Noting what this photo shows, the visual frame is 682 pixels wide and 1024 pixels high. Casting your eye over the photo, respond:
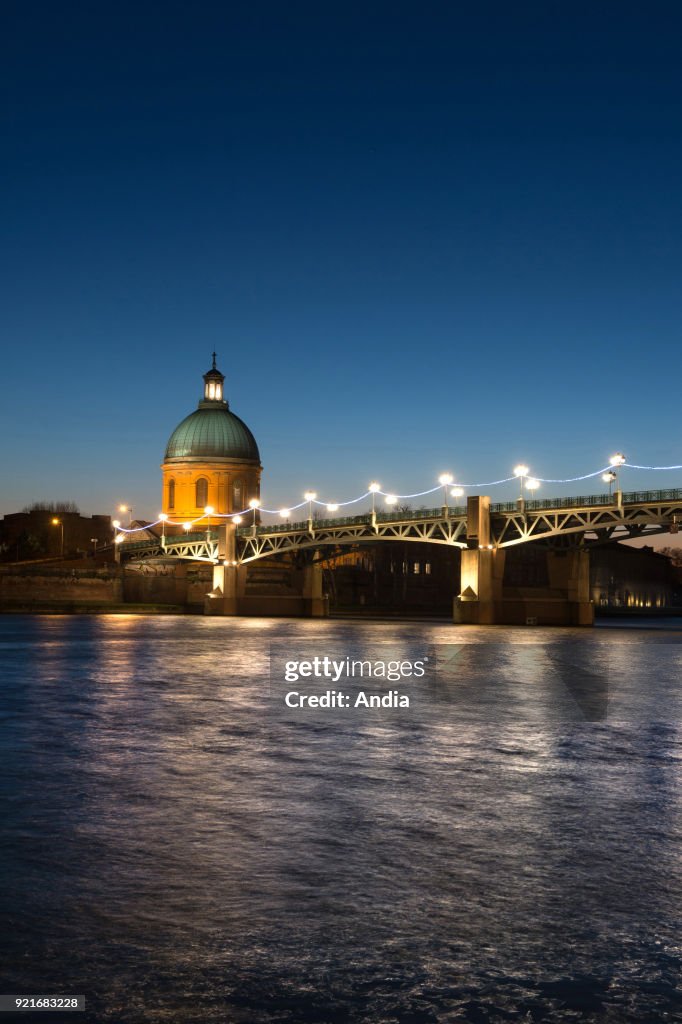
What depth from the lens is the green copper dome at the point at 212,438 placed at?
478 feet

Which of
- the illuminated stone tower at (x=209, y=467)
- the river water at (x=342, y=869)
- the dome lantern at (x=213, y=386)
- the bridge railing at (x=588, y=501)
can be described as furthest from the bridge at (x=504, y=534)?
the river water at (x=342, y=869)

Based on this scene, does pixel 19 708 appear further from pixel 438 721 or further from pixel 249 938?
pixel 249 938

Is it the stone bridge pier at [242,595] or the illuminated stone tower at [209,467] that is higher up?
the illuminated stone tower at [209,467]

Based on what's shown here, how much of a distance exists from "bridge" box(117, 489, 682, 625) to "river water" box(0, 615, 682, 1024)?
206 ft

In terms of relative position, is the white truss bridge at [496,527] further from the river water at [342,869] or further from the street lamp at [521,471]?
the river water at [342,869]

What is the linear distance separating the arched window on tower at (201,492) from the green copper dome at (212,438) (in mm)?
3101

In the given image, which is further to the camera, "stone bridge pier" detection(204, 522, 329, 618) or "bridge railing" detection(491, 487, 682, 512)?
"stone bridge pier" detection(204, 522, 329, 618)

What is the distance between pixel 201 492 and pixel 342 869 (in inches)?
5481

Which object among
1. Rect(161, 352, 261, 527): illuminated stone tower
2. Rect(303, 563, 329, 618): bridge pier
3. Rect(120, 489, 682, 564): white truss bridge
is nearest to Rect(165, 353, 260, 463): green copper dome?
Rect(161, 352, 261, 527): illuminated stone tower

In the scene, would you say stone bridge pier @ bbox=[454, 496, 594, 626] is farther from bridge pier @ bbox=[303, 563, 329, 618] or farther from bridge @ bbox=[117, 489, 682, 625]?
bridge pier @ bbox=[303, 563, 329, 618]

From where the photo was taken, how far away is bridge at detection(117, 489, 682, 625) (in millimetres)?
78750

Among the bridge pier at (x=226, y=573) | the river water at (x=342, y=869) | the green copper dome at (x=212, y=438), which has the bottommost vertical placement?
the river water at (x=342, y=869)

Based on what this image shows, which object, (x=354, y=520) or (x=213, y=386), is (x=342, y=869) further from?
(x=213, y=386)

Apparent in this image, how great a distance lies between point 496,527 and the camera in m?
88.1
